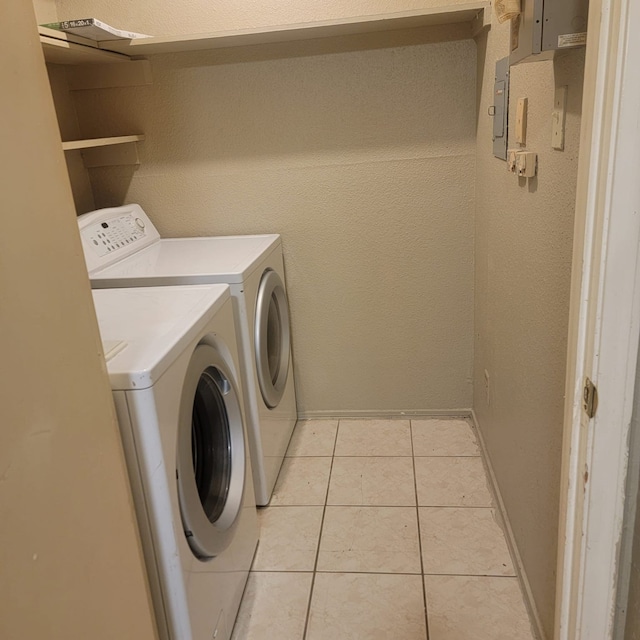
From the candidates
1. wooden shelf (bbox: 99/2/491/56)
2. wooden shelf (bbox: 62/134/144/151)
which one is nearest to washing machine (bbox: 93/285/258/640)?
wooden shelf (bbox: 62/134/144/151)

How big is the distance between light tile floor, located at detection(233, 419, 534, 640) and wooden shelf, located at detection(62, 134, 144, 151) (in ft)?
4.92

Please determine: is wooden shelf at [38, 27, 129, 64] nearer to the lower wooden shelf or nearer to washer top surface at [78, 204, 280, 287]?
the lower wooden shelf

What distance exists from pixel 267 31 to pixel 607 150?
1602 mm

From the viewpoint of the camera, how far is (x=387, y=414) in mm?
2725

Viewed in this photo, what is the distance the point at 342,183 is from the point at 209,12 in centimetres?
88

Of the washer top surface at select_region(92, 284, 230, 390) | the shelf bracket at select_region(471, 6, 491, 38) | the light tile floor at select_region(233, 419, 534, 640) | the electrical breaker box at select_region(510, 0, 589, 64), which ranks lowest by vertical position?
the light tile floor at select_region(233, 419, 534, 640)

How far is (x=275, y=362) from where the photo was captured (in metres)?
2.46

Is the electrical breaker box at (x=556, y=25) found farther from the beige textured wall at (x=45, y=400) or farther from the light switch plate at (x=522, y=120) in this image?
the beige textured wall at (x=45, y=400)

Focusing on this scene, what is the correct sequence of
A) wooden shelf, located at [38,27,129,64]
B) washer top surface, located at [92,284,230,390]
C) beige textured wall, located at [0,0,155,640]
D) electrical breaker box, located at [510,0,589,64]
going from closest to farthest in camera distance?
beige textured wall, located at [0,0,155,640], electrical breaker box, located at [510,0,589,64], washer top surface, located at [92,284,230,390], wooden shelf, located at [38,27,129,64]

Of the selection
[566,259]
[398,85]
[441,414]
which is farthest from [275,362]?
[566,259]

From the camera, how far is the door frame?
73 cm

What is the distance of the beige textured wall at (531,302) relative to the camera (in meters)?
1.19

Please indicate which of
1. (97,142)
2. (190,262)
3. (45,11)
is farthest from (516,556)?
(45,11)

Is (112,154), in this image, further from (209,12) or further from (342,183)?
(342,183)
